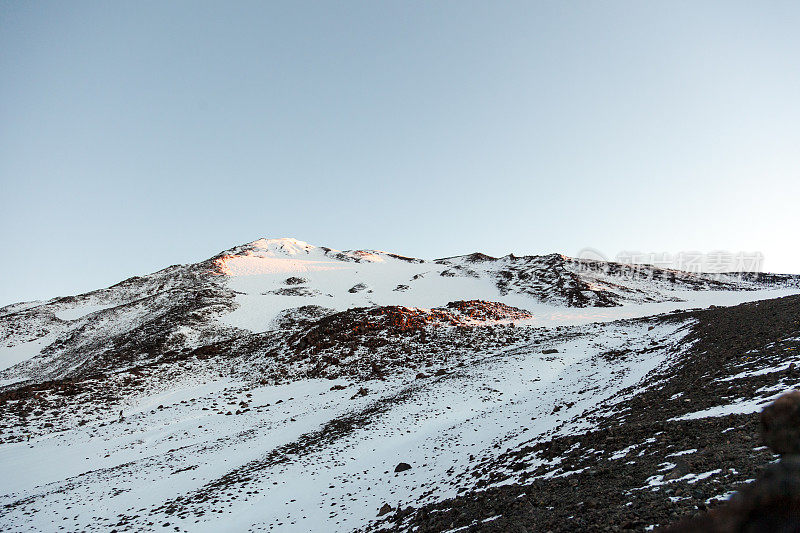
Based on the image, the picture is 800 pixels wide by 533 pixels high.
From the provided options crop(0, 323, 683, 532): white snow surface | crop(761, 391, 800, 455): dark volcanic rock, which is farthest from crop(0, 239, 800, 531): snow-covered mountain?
crop(761, 391, 800, 455): dark volcanic rock

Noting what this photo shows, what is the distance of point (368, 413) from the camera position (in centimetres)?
1955

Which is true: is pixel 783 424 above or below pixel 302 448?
above

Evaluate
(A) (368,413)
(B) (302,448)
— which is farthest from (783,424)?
(A) (368,413)

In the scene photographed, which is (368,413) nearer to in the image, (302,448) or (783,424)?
(302,448)

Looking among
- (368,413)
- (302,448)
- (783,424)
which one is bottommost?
(302,448)

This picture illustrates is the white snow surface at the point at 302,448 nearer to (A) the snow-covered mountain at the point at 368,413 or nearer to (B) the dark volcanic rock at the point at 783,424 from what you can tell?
(A) the snow-covered mountain at the point at 368,413

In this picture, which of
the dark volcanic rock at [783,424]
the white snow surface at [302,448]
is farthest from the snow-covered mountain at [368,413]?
the dark volcanic rock at [783,424]

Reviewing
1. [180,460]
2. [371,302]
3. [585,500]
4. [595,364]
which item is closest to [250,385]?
[180,460]

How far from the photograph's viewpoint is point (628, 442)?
8.39 metres

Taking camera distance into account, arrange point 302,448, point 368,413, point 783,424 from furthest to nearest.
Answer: point 368,413, point 302,448, point 783,424

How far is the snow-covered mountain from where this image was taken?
912 centimetres

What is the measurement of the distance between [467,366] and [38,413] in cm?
2683

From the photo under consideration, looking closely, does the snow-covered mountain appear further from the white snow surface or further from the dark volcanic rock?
the dark volcanic rock

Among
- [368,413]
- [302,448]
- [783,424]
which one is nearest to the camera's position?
[783,424]
